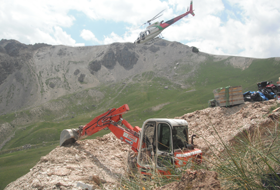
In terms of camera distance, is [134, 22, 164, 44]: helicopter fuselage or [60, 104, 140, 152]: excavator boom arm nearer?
[60, 104, 140, 152]: excavator boom arm

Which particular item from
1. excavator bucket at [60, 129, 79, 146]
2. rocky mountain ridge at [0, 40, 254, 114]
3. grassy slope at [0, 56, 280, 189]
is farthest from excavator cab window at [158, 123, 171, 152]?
rocky mountain ridge at [0, 40, 254, 114]

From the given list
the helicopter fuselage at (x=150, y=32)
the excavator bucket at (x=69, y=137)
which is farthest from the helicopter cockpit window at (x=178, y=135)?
the helicopter fuselage at (x=150, y=32)

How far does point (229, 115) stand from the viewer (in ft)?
50.6

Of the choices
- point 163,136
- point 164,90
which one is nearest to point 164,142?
point 163,136

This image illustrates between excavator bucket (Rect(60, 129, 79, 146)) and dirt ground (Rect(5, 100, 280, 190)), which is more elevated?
excavator bucket (Rect(60, 129, 79, 146))

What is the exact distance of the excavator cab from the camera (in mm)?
5587

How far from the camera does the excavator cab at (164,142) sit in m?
5.59

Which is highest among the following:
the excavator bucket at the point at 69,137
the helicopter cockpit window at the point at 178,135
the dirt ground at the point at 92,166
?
the helicopter cockpit window at the point at 178,135

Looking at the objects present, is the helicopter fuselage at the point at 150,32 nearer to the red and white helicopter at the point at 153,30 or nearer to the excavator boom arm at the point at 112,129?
the red and white helicopter at the point at 153,30

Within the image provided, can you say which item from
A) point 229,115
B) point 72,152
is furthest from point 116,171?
point 229,115

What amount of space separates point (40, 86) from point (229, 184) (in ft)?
396

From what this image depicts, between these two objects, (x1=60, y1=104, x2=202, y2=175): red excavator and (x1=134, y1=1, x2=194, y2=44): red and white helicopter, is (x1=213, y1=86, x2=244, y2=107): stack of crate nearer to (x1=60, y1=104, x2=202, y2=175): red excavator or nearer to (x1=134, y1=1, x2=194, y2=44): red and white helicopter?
(x1=60, y1=104, x2=202, y2=175): red excavator

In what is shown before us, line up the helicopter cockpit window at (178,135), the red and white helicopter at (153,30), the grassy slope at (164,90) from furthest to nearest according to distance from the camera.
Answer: the grassy slope at (164,90)
the red and white helicopter at (153,30)
the helicopter cockpit window at (178,135)

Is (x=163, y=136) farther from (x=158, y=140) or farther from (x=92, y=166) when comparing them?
(x=92, y=166)
